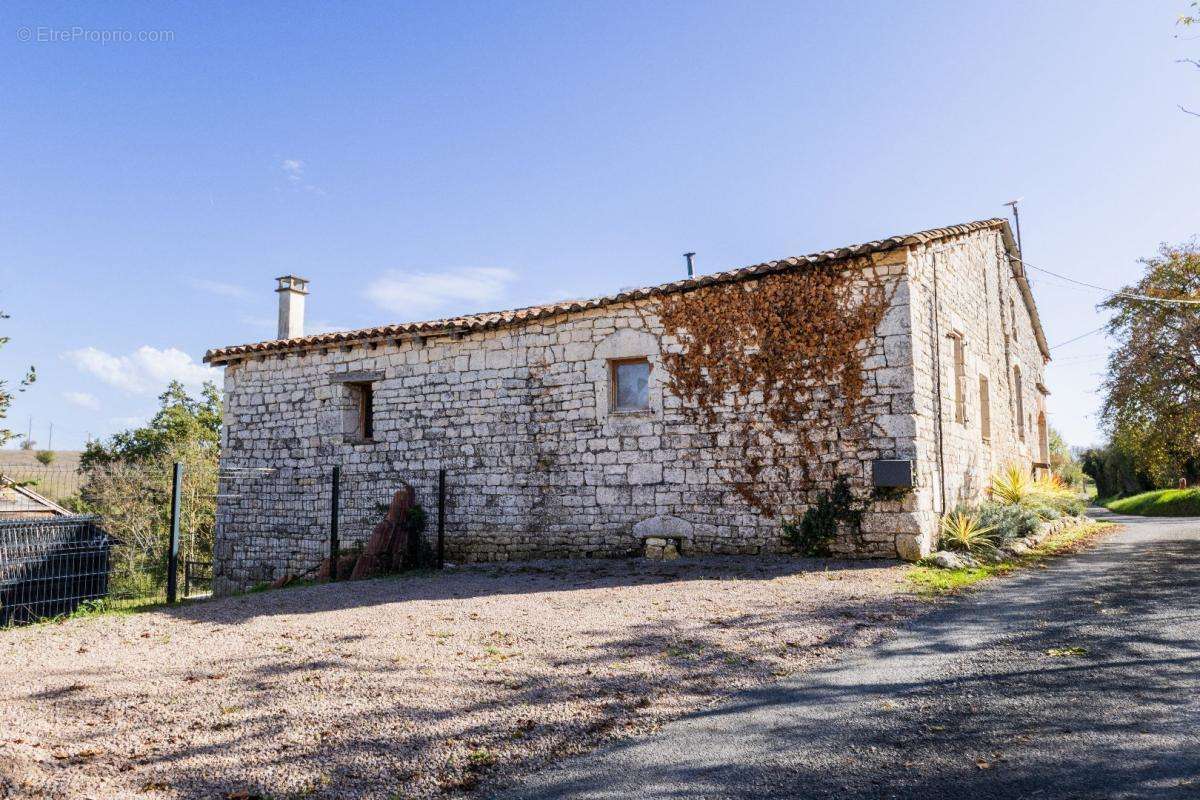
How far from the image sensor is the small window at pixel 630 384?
1098cm

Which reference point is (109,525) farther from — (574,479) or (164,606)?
(574,479)

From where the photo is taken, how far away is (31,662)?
5.44 metres

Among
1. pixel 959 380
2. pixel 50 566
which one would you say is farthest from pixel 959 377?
pixel 50 566

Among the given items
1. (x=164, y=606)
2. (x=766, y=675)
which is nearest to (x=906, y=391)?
Answer: (x=766, y=675)

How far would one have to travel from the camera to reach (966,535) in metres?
9.60

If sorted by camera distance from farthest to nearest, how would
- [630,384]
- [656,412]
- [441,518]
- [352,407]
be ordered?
[352,407] < [441,518] < [630,384] < [656,412]

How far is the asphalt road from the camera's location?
311cm

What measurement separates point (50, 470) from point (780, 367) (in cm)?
1988

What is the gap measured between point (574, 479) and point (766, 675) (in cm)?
646

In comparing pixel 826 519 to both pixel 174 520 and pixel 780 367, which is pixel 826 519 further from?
pixel 174 520

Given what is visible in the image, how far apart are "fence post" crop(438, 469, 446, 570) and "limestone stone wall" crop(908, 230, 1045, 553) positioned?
6.63m

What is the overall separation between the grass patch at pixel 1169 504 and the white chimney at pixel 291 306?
22230mm

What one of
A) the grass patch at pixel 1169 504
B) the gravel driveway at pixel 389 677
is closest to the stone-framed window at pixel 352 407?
the gravel driveway at pixel 389 677

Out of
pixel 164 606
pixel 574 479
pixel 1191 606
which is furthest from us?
pixel 574 479
